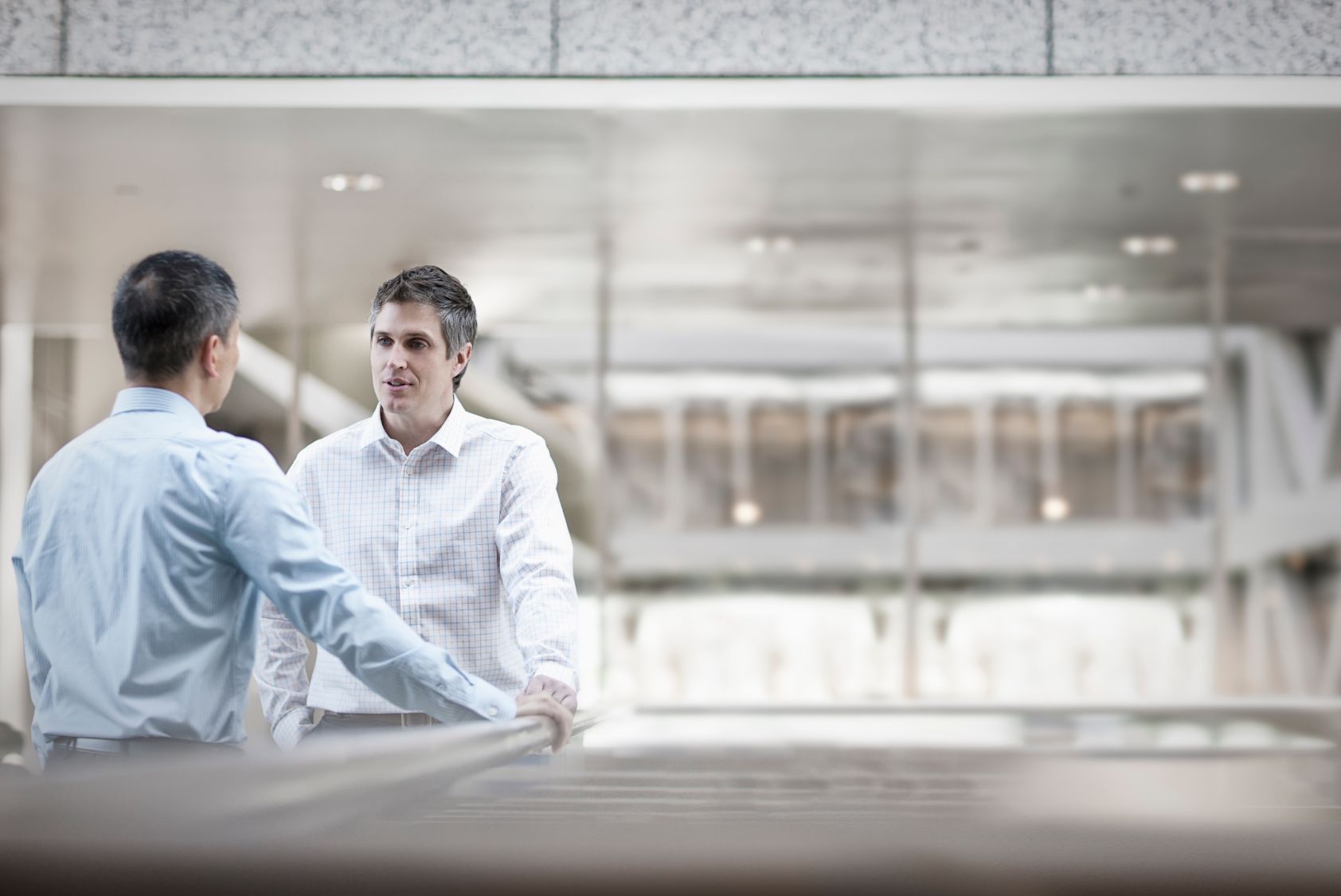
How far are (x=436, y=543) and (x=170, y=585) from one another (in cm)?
57

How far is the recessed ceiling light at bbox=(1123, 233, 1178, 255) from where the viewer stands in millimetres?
6142

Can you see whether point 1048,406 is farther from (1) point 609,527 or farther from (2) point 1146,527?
(1) point 609,527

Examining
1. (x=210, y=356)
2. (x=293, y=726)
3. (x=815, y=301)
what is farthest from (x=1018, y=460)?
(x=210, y=356)

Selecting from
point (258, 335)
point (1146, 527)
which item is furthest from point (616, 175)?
point (1146, 527)

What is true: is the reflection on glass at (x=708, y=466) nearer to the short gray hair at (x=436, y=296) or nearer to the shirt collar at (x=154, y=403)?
the short gray hair at (x=436, y=296)

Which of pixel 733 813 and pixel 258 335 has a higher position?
pixel 258 335

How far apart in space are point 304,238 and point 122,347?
4331 mm

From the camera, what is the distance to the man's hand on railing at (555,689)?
74.5 inches

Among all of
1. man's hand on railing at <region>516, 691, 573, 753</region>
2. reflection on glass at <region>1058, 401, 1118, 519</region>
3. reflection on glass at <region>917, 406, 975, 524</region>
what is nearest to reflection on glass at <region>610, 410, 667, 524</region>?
reflection on glass at <region>917, 406, 975, 524</region>

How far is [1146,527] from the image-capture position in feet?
24.5

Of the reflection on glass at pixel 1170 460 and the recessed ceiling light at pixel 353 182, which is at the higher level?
the recessed ceiling light at pixel 353 182

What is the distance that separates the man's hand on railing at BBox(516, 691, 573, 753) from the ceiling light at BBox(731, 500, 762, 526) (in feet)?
18.8

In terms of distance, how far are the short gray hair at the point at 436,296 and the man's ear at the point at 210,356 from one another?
37 cm

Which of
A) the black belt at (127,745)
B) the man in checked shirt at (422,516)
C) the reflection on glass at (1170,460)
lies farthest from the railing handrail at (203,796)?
the reflection on glass at (1170,460)
